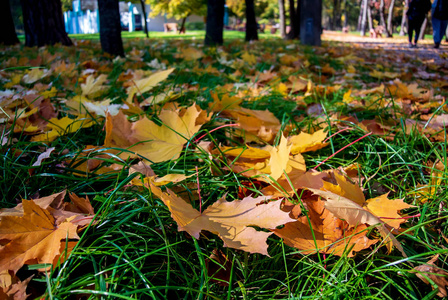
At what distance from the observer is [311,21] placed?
729 centimetres

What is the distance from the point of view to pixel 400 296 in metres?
0.73

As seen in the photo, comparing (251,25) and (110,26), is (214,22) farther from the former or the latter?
(251,25)

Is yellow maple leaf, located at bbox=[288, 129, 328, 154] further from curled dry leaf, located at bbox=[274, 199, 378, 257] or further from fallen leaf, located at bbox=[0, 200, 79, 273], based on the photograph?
fallen leaf, located at bbox=[0, 200, 79, 273]

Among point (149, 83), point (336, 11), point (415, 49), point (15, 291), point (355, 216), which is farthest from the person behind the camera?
point (336, 11)

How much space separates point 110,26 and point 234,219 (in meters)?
4.44

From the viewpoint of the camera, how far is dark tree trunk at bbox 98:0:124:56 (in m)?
4.34

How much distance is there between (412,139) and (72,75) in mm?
2443

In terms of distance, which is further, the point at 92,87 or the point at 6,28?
the point at 6,28

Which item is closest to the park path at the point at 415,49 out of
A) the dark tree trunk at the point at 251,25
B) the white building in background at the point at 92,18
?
the dark tree trunk at the point at 251,25

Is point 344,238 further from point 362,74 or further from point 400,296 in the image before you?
point 362,74

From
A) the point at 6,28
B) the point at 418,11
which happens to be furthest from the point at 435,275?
the point at 418,11

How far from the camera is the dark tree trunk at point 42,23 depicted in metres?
5.77

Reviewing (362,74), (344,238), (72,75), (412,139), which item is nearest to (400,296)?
(344,238)

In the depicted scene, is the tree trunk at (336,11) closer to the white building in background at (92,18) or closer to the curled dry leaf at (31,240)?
the white building in background at (92,18)
